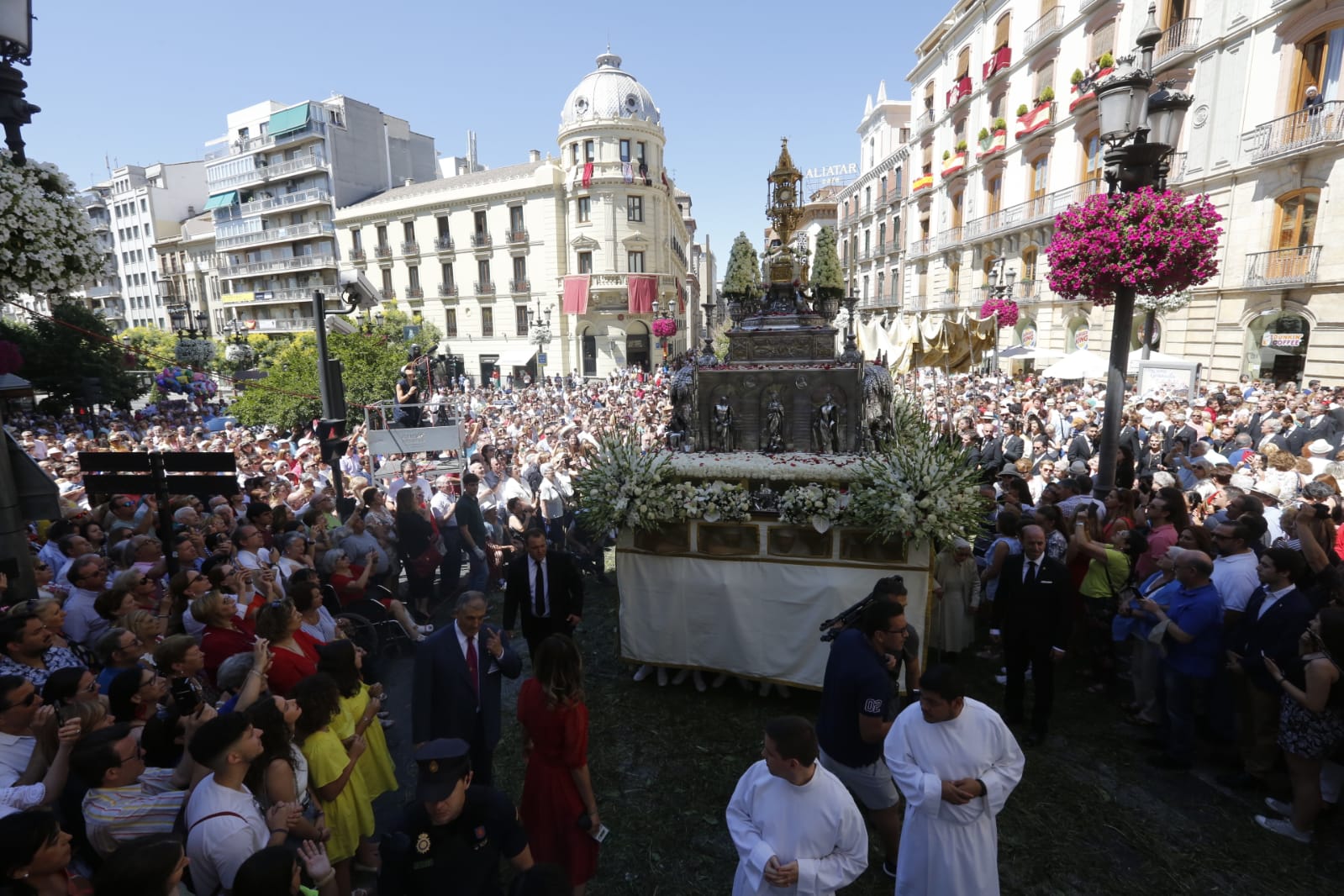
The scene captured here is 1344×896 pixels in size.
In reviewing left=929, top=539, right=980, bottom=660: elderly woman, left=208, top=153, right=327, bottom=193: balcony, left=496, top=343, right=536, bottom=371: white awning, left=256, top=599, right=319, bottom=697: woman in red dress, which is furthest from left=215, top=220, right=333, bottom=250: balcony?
left=929, top=539, right=980, bottom=660: elderly woman

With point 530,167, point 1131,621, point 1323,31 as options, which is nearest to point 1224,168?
point 1323,31

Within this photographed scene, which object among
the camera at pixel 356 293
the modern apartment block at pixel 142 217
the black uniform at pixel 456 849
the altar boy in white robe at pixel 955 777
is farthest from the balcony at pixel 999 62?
the modern apartment block at pixel 142 217

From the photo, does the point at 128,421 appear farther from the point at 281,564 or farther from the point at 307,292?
the point at 307,292

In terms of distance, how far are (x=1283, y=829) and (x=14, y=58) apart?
8724 mm

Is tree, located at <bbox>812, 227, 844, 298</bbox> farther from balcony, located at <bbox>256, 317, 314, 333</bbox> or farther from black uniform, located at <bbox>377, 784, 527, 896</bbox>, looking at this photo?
balcony, located at <bbox>256, 317, 314, 333</bbox>

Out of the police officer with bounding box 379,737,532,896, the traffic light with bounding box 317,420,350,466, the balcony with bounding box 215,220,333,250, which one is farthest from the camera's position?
the balcony with bounding box 215,220,333,250

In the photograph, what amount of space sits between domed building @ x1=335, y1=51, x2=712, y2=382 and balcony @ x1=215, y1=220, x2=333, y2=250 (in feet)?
12.6

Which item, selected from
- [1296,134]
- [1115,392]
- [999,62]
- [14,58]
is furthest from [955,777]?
[999,62]

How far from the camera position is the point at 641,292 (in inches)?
1523

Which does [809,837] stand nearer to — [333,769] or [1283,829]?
[333,769]

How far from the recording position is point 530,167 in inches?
1586

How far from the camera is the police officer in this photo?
239cm

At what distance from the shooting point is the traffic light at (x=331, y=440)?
827 cm

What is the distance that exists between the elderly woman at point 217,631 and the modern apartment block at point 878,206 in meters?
40.2
